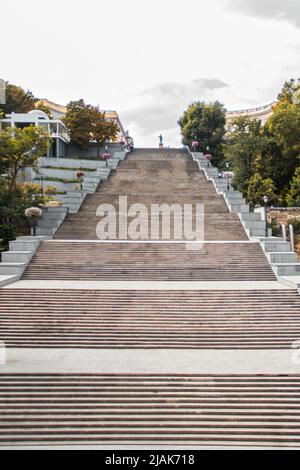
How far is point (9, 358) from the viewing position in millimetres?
13055

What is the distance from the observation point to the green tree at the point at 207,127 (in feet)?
167

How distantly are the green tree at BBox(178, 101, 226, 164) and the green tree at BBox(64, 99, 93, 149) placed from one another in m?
10.6

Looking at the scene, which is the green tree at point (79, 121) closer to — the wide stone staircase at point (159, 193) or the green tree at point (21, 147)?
the wide stone staircase at point (159, 193)

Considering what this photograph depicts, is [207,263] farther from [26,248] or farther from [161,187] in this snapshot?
[161,187]

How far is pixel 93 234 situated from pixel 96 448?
1760 centimetres

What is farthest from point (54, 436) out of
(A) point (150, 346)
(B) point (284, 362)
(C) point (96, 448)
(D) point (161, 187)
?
(D) point (161, 187)

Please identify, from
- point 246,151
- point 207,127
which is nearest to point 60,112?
point 207,127

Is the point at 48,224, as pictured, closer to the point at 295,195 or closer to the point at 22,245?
the point at 22,245

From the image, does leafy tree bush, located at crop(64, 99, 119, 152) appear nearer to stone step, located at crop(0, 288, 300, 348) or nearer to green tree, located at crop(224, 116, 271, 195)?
green tree, located at crop(224, 116, 271, 195)

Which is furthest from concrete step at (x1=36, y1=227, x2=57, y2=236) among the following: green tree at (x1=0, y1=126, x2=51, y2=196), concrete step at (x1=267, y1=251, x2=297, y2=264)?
concrete step at (x1=267, y1=251, x2=297, y2=264)

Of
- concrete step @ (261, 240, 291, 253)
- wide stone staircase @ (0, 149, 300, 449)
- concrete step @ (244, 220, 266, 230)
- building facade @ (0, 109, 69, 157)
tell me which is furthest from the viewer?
building facade @ (0, 109, 69, 157)

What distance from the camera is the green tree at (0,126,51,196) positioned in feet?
88.3

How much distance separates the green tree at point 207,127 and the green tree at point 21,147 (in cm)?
2527
